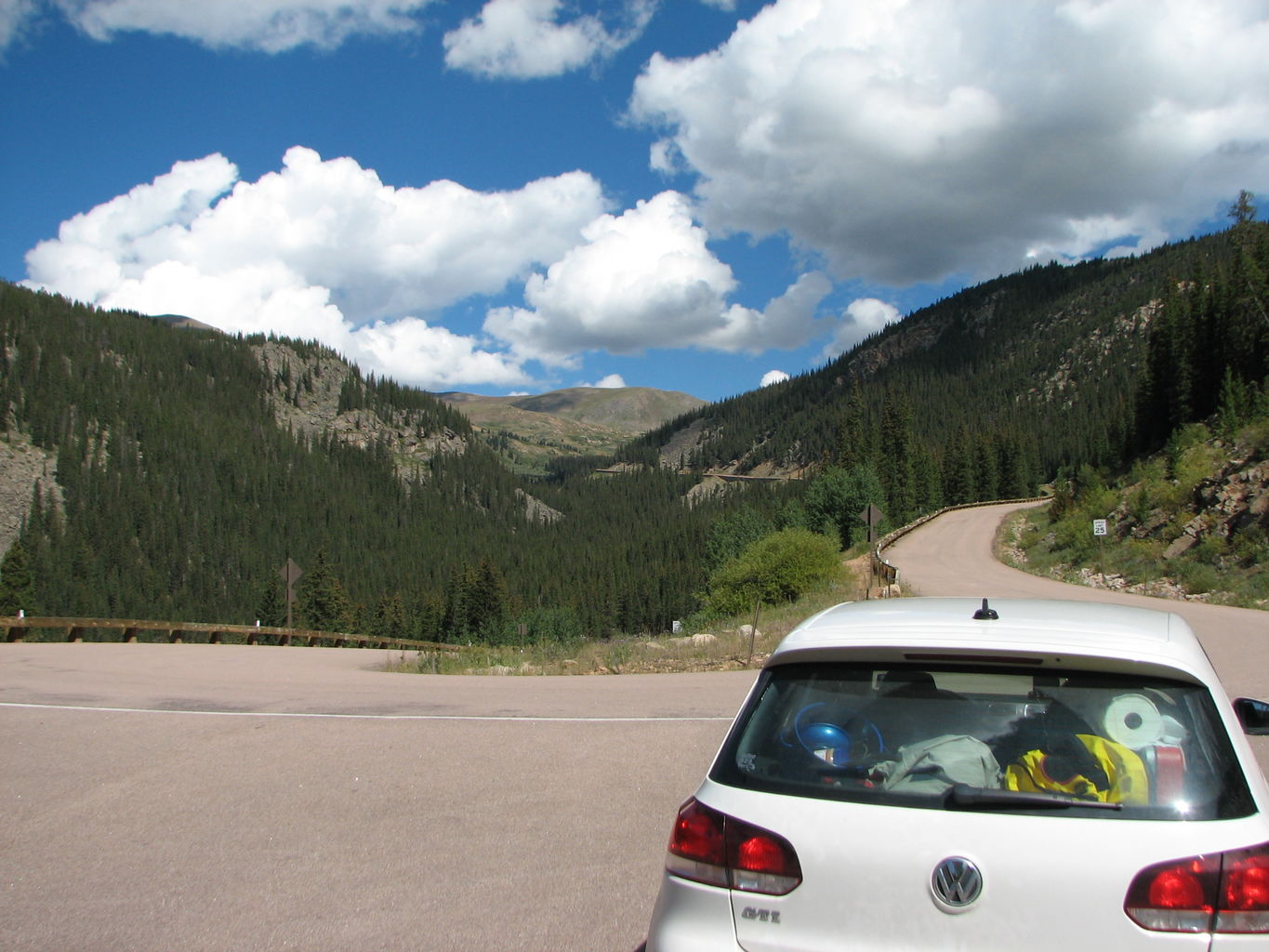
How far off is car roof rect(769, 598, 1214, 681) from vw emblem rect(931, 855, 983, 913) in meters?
0.62

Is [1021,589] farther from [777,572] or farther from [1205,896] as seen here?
[1205,896]

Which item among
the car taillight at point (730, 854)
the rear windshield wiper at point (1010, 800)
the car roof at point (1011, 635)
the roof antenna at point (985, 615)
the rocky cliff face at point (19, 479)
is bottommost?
the car taillight at point (730, 854)

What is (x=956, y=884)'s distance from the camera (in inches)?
98.2

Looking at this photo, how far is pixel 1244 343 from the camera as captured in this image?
5625 cm

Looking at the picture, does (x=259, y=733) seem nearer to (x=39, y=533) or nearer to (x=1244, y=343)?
(x=1244, y=343)

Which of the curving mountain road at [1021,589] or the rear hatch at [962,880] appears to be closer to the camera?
the rear hatch at [962,880]

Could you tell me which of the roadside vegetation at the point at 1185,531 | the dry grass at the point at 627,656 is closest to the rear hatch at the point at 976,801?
the dry grass at the point at 627,656

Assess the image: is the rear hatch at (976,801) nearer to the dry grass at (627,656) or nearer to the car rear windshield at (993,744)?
the car rear windshield at (993,744)

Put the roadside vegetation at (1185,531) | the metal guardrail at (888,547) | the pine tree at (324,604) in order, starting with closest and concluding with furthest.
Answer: the roadside vegetation at (1185,531)
the metal guardrail at (888,547)
the pine tree at (324,604)

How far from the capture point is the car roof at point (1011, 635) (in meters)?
2.79

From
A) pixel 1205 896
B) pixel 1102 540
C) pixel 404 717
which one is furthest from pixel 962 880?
pixel 1102 540

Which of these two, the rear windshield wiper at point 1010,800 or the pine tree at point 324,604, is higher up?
the rear windshield wiper at point 1010,800

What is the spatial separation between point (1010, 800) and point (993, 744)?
1.01ft

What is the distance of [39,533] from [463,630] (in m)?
83.7
